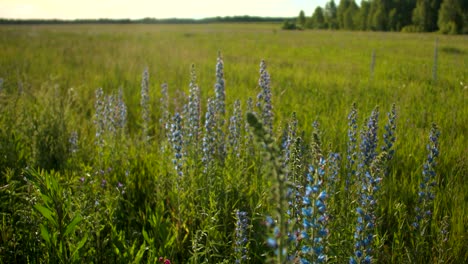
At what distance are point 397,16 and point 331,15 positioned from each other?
96.8 feet

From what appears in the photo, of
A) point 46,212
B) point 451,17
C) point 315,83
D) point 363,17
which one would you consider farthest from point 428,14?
point 46,212

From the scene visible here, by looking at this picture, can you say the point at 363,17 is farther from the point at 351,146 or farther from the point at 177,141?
the point at 177,141

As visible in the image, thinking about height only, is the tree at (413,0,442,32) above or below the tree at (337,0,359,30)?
below

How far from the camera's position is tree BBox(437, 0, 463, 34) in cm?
2641

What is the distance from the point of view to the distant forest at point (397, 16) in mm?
28953

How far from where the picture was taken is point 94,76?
29.8 ft

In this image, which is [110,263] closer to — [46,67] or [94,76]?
[94,76]

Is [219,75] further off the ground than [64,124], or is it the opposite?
[219,75]

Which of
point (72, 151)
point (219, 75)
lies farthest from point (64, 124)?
point (219, 75)

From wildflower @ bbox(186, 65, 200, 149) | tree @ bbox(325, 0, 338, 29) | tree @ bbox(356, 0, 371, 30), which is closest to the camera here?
wildflower @ bbox(186, 65, 200, 149)

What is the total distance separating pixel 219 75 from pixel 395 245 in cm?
211

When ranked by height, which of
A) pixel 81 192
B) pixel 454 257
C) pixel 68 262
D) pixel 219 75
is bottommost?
pixel 454 257

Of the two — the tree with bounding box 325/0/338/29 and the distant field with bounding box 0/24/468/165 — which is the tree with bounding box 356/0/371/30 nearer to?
the tree with bounding box 325/0/338/29

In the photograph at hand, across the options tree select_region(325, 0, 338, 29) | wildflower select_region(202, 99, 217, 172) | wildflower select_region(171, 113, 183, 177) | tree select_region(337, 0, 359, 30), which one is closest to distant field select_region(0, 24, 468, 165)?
wildflower select_region(202, 99, 217, 172)
